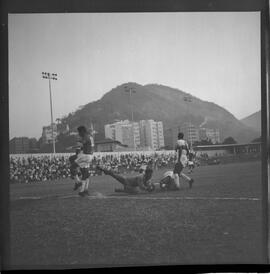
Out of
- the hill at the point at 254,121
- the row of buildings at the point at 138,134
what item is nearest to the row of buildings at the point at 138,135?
the row of buildings at the point at 138,134

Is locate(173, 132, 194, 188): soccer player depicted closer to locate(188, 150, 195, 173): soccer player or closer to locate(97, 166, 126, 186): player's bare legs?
locate(188, 150, 195, 173): soccer player

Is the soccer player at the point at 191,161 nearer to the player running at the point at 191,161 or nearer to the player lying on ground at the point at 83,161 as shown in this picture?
the player running at the point at 191,161

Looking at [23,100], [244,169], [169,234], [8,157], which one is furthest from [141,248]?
[23,100]

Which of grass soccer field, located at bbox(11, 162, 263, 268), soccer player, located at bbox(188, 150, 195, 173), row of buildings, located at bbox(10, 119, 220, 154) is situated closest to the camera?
grass soccer field, located at bbox(11, 162, 263, 268)

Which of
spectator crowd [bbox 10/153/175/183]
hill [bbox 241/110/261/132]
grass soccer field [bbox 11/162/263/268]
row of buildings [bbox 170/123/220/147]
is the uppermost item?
hill [bbox 241/110/261/132]

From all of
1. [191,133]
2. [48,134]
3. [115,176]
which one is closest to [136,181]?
[115,176]

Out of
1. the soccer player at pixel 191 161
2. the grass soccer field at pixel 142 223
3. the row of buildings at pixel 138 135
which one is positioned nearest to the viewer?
the grass soccer field at pixel 142 223

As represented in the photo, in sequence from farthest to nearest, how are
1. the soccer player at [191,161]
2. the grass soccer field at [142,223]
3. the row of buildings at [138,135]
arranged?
the soccer player at [191,161]
the row of buildings at [138,135]
the grass soccer field at [142,223]

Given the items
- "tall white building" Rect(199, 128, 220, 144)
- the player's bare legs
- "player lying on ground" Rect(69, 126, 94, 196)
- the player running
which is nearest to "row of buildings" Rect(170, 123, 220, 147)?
"tall white building" Rect(199, 128, 220, 144)
